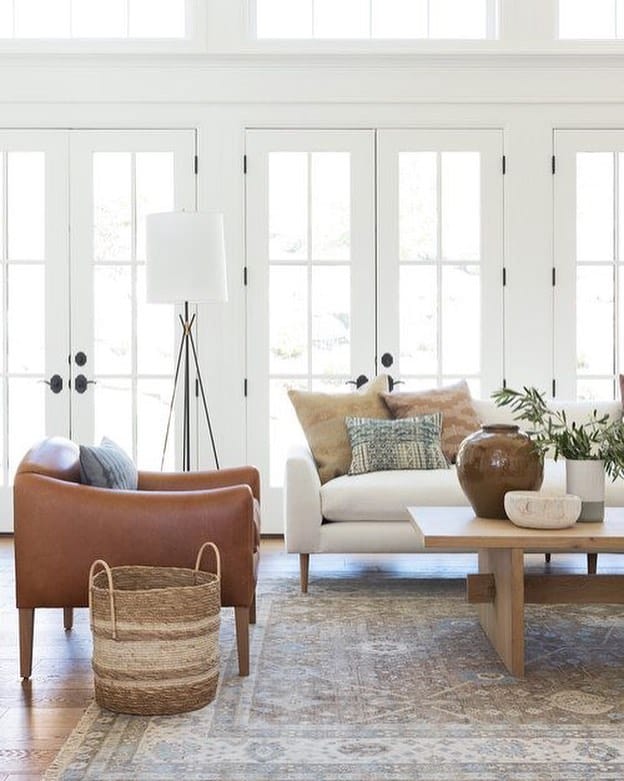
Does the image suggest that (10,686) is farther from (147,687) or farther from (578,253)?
(578,253)

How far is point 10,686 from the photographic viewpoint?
3326mm

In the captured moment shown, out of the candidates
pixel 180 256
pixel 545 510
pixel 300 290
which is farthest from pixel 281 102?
pixel 545 510

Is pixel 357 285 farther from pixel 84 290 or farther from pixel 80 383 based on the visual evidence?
pixel 80 383

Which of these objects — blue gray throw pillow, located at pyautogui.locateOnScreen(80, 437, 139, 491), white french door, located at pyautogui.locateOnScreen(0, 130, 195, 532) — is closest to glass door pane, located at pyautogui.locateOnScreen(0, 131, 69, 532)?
white french door, located at pyautogui.locateOnScreen(0, 130, 195, 532)

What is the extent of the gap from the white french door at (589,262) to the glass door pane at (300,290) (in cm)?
113

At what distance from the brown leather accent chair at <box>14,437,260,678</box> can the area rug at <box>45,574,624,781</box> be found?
1.15 feet

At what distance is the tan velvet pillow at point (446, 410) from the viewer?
5.15m

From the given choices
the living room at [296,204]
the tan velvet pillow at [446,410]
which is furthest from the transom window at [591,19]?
the tan velvet pillow at [446,410]

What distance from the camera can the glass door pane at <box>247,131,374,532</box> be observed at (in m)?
6.12

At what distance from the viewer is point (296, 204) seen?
614 cm

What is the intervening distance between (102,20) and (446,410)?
3107mm

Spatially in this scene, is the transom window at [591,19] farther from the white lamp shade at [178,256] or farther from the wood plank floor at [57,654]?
the wood plank floor at [57,654]

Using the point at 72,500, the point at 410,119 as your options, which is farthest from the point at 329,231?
the point at 72,500

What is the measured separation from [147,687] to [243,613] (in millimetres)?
433
